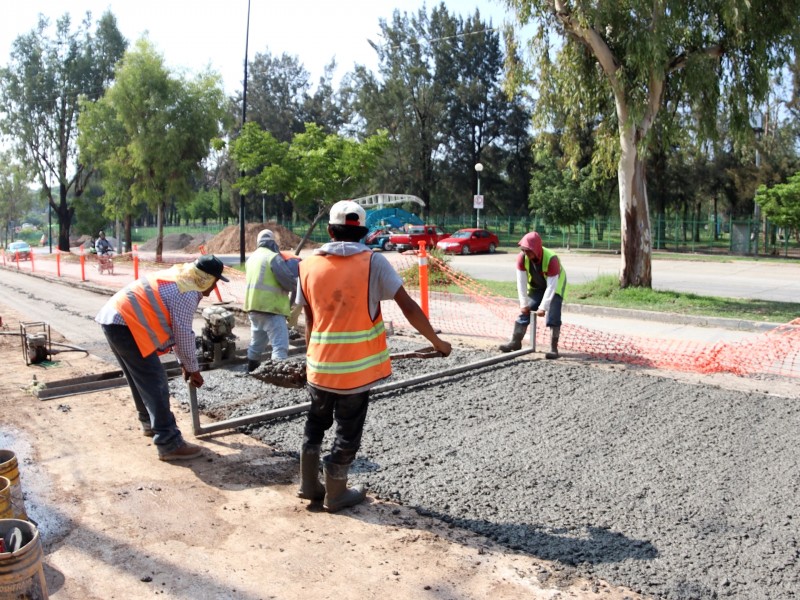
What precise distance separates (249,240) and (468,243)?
16.4m

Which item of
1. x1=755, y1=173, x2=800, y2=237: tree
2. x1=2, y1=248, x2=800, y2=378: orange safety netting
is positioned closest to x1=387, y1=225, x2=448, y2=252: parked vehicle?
x1=755, y1=173, x2=800, y2=237: tree

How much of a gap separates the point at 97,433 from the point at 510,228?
145ft

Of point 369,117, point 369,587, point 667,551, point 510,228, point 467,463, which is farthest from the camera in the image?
point 369,117

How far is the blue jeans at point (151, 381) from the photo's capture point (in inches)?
213

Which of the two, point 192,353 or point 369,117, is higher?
point 369,117

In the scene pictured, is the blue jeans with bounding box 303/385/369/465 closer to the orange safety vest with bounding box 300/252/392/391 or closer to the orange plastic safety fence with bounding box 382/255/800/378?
the orange safety vest with bounding box 300/252/392/391

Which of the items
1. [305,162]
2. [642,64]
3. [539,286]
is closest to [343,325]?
[539,286]

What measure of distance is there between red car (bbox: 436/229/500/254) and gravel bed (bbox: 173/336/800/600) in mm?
26965

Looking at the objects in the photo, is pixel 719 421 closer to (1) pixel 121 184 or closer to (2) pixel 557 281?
(2) pixel 557 281

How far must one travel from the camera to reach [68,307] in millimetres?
16078

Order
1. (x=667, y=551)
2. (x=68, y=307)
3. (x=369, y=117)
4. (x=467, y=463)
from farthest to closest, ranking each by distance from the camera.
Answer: (x=369, y=117), (x=68, y=307), (x=467, y=463), (x=667, y=551)

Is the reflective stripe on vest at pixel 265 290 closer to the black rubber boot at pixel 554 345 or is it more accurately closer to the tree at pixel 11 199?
the black rubber boot at pixel 554 345

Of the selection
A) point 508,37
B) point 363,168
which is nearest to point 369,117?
point 363,168

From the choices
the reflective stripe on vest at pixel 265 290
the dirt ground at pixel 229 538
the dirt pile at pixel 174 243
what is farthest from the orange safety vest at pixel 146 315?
the dirt pile at pixel 174 243
